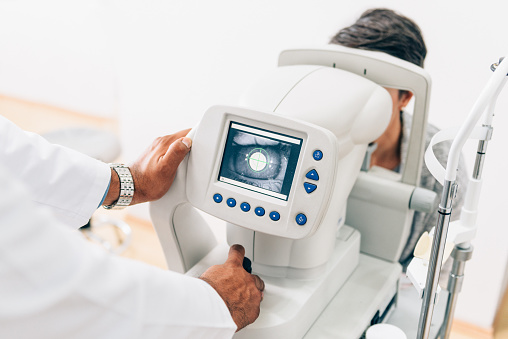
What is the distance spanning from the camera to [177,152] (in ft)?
2.96

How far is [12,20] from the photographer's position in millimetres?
3064

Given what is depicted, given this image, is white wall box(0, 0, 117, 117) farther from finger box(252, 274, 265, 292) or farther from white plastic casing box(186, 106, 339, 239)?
finger box(252, 274, 265, 292)

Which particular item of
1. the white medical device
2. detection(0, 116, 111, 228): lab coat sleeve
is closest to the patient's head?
the white medical device

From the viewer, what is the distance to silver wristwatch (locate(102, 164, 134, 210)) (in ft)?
3.17

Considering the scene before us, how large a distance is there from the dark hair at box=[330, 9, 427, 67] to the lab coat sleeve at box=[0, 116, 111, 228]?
0.75 m

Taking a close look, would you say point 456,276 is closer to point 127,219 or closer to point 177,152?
point 177,152

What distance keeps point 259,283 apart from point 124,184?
0.31 meters

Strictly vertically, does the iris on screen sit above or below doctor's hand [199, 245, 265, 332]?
above

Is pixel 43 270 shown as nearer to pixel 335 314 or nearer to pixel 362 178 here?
pixel 335 314

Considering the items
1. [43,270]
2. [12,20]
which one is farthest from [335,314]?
[12,20]

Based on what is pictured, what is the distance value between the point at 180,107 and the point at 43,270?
1770 millimetres

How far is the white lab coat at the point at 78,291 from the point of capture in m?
0.51

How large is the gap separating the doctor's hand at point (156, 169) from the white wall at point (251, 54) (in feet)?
1.63

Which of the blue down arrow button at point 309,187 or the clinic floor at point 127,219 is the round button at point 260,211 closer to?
the blue down arrow button at point 309,187
